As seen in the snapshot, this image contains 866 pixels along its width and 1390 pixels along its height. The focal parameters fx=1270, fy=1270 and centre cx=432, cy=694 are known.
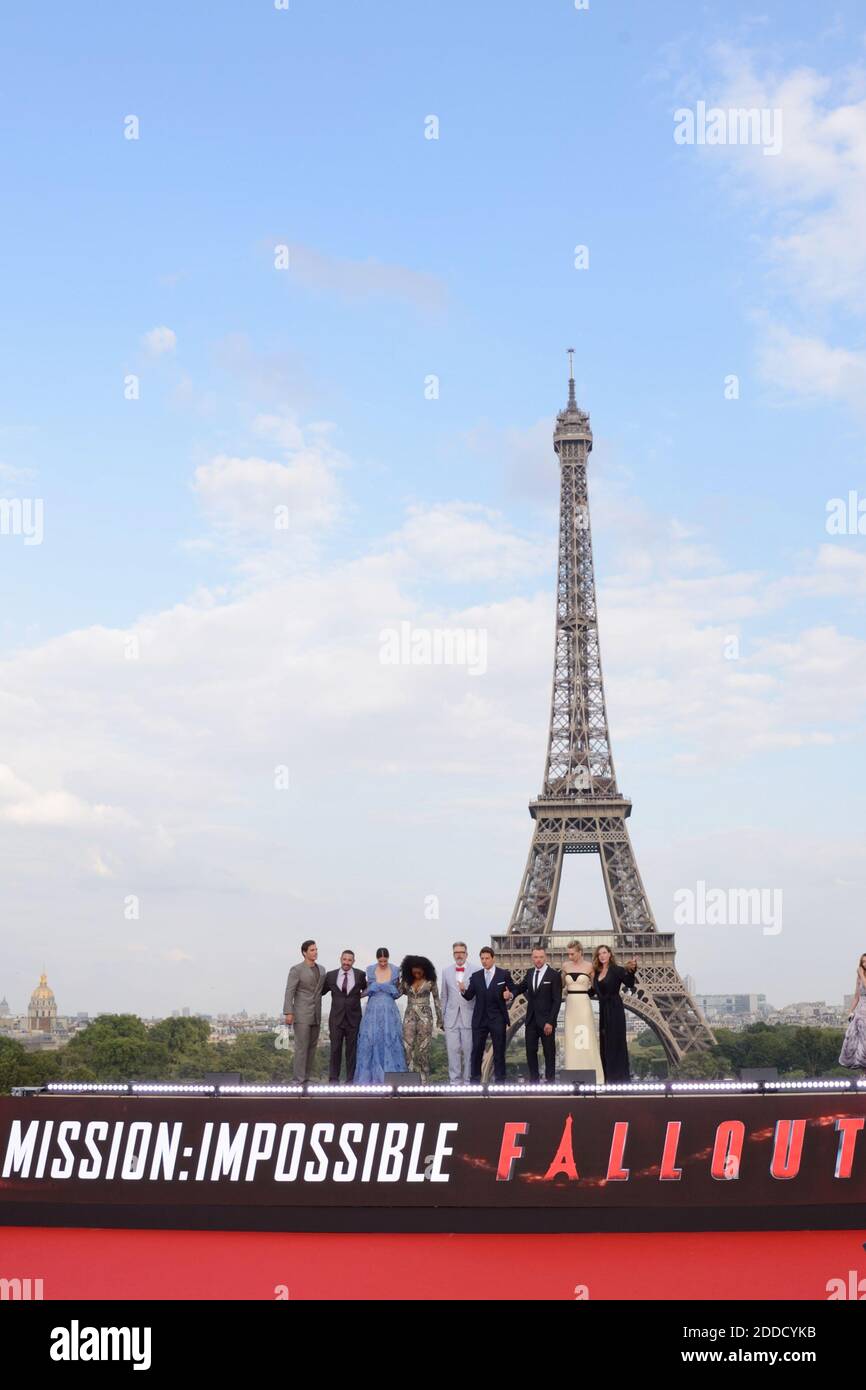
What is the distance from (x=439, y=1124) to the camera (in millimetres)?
10516

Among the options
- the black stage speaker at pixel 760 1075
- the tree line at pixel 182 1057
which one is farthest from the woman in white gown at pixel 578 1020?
the tree line at pixel 182 1057

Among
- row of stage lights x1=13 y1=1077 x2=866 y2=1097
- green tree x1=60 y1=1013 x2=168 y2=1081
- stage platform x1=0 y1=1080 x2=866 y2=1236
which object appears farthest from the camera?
green tree x1=60 y1=1013 x2=168 y2=1081

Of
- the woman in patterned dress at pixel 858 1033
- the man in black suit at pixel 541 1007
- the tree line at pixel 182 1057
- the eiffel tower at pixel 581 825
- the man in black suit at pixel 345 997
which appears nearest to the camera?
the woman in patterned dress at pixel 858 1033

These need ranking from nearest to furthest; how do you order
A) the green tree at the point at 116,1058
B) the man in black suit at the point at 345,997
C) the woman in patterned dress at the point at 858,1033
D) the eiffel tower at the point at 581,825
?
the woman in patterned dress at the point at 858,1033 < the man in black suit at the point at 345,997 < the eiffel tower at the point at 581,825 < the green tree at the point at 116,1058

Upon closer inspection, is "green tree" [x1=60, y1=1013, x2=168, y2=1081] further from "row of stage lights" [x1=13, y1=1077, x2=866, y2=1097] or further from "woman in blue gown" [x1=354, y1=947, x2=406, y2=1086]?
"row of stage lights" [x1=13, y1=1077, x2=866, y2=1097]

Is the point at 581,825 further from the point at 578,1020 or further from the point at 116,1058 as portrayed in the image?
the point at 578,1020

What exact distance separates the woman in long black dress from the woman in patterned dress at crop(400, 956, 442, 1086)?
1.75 metres

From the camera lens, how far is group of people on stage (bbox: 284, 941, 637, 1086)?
13.3m

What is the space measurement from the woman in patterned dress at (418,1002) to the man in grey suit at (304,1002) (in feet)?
3.07

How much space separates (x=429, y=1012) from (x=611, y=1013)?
1.95m

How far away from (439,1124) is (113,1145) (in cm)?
279

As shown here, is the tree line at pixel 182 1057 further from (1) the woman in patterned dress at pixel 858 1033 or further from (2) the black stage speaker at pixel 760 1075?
(2) the black stage speaker at pixel 760 1075

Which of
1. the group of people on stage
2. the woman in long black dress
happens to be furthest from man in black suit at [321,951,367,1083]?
the woman in long black dress

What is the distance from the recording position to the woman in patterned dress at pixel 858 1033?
40.9 ft
